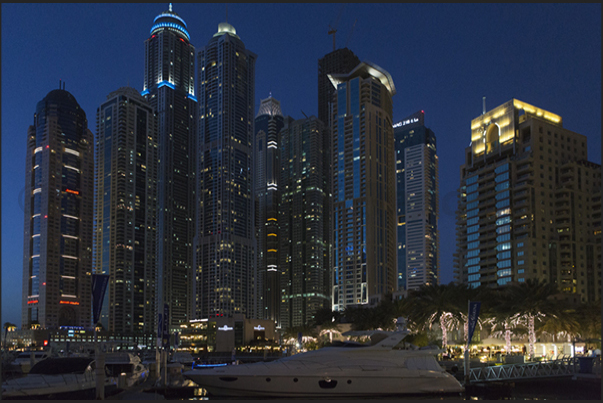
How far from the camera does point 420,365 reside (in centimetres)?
3759

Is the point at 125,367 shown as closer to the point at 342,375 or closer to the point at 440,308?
the point at 342,375

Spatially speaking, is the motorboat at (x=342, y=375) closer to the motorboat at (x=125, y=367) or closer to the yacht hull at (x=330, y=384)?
the yacht hull at (x=330, y=384)

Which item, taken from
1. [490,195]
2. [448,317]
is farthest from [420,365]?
[490,195]

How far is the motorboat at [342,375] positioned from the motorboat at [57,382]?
21.7 feet

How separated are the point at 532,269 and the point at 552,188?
21.4 metres

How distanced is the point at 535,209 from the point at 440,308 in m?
71.8

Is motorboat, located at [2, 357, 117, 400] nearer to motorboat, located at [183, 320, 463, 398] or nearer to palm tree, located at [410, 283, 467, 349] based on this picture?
motorboat, located at [183, 320, 463, 398]

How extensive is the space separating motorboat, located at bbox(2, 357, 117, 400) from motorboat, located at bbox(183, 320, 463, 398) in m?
6.61

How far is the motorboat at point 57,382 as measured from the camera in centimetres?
3212

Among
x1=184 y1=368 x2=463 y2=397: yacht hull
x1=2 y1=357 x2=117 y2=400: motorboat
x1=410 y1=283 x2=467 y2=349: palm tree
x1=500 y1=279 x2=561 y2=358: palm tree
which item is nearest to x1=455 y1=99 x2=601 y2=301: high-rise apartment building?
x1=410 y1=283 x2=467 y2=349: palm tree

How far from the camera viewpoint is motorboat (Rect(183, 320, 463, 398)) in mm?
36125

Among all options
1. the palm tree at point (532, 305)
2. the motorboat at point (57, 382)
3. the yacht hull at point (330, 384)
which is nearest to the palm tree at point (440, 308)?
the palm tree at point (532, 305)

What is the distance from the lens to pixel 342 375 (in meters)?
36.2

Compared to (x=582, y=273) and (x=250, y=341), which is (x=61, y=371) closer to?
(x=582, y=273)
